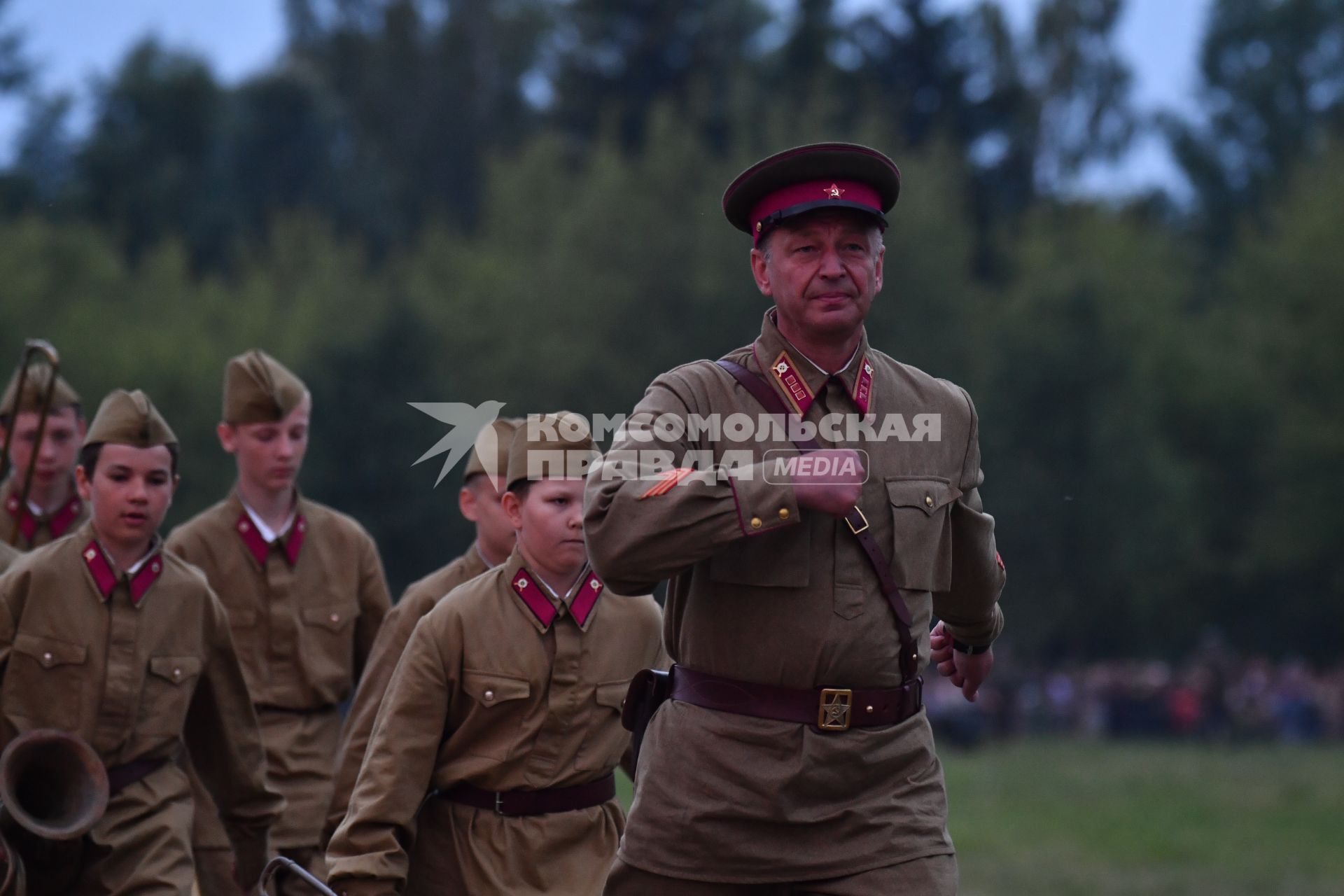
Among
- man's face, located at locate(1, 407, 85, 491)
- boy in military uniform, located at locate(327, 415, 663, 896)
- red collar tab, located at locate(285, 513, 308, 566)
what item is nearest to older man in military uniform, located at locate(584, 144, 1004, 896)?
boy in military uniform, located at locate(327, 415, 663, 896)

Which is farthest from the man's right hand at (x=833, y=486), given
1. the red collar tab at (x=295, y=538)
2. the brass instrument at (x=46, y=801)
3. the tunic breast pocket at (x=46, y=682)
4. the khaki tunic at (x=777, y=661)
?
the red collar tab at (x=295, y=538)

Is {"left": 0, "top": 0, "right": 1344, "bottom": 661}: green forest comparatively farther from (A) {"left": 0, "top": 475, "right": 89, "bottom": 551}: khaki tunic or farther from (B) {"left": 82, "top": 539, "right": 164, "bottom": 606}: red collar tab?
(B) {"left": 82, "top": 539, "right": 164, "bottom": 606}: red collar tab

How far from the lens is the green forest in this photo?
47969mm

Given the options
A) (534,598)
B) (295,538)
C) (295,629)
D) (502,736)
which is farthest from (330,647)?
(502,736)

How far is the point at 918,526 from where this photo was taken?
5.25 meters

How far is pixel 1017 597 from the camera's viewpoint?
159 feet

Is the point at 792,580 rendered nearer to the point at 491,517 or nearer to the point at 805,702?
the point at 805,702

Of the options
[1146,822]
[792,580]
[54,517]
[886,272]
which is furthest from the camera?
[886,272]

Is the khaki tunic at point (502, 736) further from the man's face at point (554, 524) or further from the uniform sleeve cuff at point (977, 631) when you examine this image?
the uniform sleeve cuff at point (977, 631)

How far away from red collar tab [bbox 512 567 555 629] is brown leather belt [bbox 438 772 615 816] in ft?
1.64

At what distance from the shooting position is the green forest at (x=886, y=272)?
47969mm

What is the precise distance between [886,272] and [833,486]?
137 ft

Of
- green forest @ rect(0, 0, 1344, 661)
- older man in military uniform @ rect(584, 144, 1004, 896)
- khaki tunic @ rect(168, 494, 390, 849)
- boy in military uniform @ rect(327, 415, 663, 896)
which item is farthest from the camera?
green forest @ rect(0, 0, 1344, 661)

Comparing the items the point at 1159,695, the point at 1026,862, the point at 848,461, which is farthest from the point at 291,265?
the point at 848,461
